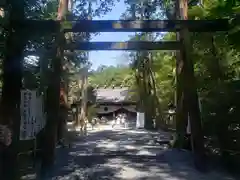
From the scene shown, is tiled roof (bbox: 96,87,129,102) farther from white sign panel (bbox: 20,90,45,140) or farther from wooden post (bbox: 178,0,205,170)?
white sign panel (bbox: 20,90,45,140)

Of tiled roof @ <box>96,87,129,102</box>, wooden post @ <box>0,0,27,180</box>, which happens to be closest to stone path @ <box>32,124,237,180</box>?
wooden post @ <box>0,0,27,180</box>

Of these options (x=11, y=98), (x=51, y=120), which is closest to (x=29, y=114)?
(x=51, y=120)

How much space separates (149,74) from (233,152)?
70.3 feet

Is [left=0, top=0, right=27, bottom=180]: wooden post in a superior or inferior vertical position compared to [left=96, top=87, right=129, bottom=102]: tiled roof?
inferior

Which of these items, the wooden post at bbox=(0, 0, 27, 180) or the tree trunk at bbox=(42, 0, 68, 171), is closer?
the wooden post at bbox=(0, 0, 27, 180)

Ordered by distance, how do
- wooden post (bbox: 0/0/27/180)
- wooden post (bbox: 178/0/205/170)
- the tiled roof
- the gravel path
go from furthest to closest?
the tiled roof
wooden post (bbox: 178/0/205/170)
the gravel path
wooden post (bbox: 0/0/27/180)

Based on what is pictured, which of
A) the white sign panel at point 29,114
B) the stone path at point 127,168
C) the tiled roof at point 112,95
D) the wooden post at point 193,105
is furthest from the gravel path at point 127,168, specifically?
the tiled roof at point 112,95

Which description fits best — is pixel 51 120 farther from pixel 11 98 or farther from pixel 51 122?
pixel 11 98

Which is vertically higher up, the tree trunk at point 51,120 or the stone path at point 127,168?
the tree trunk at point 51,120

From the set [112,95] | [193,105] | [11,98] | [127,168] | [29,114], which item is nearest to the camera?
[11,98]

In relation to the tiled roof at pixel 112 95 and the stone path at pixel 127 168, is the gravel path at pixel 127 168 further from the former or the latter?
the tiled roof at pixel 112 95

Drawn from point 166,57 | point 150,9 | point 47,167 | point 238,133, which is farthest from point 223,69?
point 166,57

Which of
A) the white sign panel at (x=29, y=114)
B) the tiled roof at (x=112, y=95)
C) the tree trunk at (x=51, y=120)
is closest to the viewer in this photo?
the white sign panel at (x=29, y=114)

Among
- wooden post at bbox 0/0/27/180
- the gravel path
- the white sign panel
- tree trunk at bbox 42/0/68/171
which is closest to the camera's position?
wooden post at bbox 0/0/27/180
